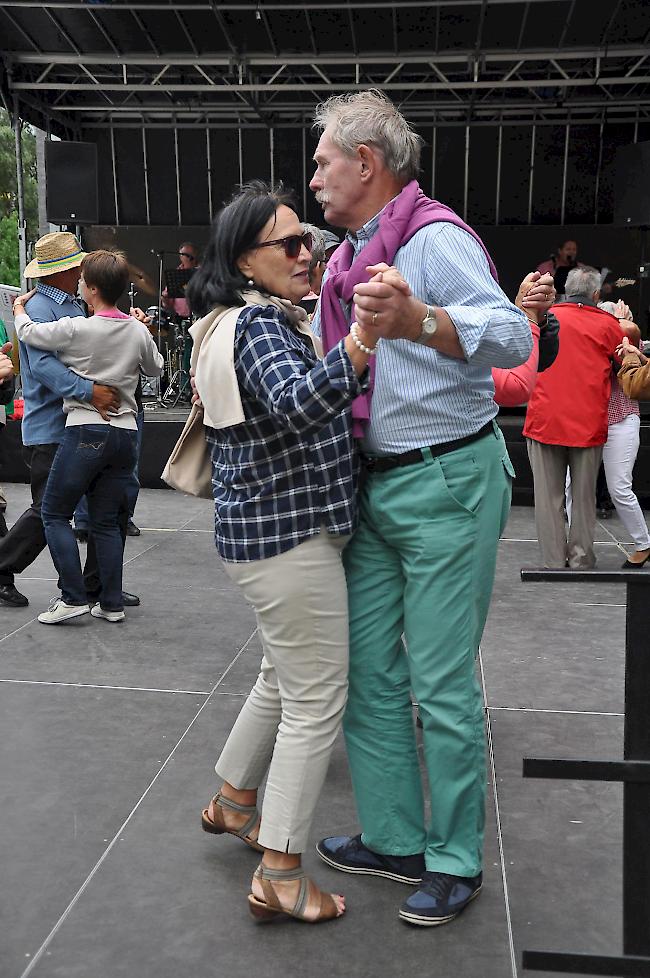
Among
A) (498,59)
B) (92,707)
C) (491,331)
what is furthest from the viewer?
(498,59)

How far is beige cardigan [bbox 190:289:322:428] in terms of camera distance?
7.29 feet

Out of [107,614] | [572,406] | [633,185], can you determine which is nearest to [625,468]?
[572,406]

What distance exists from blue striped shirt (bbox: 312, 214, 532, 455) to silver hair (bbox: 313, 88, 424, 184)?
0.15m

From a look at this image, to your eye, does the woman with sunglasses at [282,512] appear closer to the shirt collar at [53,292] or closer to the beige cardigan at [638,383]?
the beige cardigan at [638,383]

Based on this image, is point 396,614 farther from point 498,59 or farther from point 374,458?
point 498,59

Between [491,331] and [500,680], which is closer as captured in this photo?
[491,331]

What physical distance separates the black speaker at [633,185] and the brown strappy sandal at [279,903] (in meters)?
12.9

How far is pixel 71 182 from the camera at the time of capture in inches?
564

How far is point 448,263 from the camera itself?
221 centimetres

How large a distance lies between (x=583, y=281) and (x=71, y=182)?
33.9 ft

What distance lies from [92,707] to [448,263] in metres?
2.42

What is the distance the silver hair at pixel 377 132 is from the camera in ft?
7.49

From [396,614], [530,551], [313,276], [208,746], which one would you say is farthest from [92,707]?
[530,551]

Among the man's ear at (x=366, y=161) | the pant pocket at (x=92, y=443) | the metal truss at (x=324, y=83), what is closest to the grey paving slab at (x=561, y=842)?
the man's ear at (x=366, y=161)
